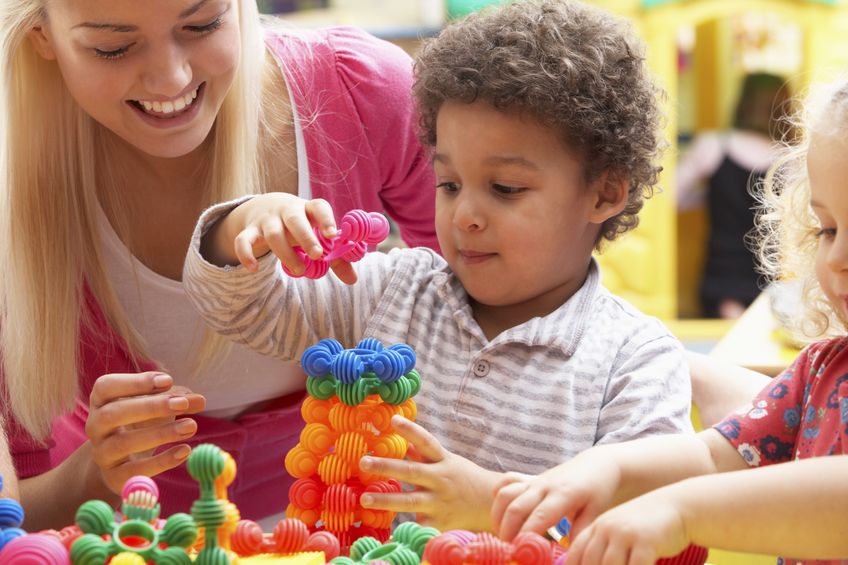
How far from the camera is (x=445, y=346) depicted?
3.69ft

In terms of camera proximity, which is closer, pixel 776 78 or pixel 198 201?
pixel 198 201

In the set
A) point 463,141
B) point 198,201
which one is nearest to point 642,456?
point 463,141

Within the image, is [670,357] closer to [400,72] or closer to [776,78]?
[400,72]

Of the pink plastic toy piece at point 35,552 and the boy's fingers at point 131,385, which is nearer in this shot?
the pink plastic toy piece at point 35,552

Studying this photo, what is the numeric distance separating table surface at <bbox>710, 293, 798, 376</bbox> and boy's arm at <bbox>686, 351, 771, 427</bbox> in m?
0.29

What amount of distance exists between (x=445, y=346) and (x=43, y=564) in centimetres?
51

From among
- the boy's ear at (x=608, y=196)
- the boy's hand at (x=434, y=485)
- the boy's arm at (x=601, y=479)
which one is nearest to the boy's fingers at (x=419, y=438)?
the boy's hand at (x=434, y=485)

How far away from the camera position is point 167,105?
1196mm

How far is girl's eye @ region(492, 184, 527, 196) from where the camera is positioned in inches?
43.0

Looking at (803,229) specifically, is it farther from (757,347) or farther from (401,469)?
(757,347)

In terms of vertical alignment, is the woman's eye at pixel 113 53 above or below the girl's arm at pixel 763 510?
above

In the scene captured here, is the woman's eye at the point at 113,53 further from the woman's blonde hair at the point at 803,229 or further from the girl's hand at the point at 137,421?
the woman's blonde hair at the point at 803,229

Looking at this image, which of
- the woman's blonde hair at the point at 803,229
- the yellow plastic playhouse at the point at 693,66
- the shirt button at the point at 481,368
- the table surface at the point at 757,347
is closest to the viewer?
the woman's blonde hair at the point at 803,229

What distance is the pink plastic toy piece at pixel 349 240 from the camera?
1008mm
